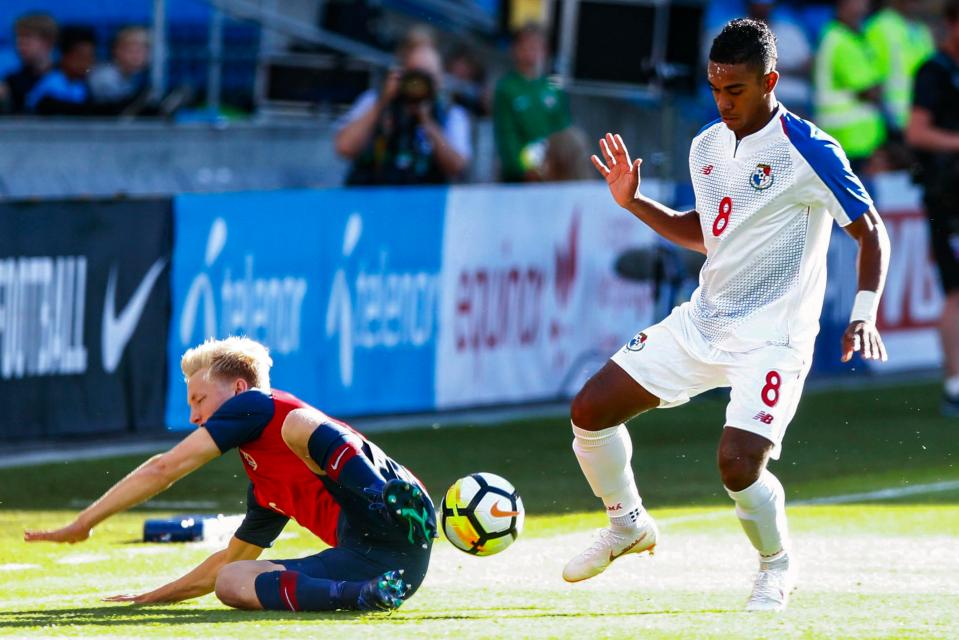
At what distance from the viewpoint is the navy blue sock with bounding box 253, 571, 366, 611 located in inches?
264

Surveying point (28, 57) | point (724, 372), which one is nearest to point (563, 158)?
point (28, 57)

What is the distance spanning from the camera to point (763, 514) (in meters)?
6.96

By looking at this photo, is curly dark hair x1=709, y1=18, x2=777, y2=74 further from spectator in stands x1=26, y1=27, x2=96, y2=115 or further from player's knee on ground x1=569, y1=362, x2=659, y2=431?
spectator in stands x1=26, y1=27, x2=96, y2=115

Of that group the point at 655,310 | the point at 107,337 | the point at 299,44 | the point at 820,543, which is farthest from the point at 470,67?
the point at 820,543

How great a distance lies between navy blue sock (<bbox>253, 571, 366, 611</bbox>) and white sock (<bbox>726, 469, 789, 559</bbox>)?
138 cm

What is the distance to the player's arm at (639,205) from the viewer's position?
297 inches

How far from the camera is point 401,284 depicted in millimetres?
13250

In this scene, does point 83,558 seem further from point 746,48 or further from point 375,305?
point 375,305

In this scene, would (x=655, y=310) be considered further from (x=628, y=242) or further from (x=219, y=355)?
(x=219, y=355)

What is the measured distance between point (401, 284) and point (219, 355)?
21.4 feet

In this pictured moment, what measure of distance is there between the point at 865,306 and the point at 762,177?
0.61 m

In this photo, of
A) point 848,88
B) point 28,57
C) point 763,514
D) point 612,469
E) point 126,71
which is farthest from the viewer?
point 848,88

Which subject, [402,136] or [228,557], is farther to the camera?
[402,136]

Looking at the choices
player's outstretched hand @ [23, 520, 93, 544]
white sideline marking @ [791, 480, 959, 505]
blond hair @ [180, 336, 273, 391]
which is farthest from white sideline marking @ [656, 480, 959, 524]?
player's outstretched hand @ [23, 520, 93, 544]
